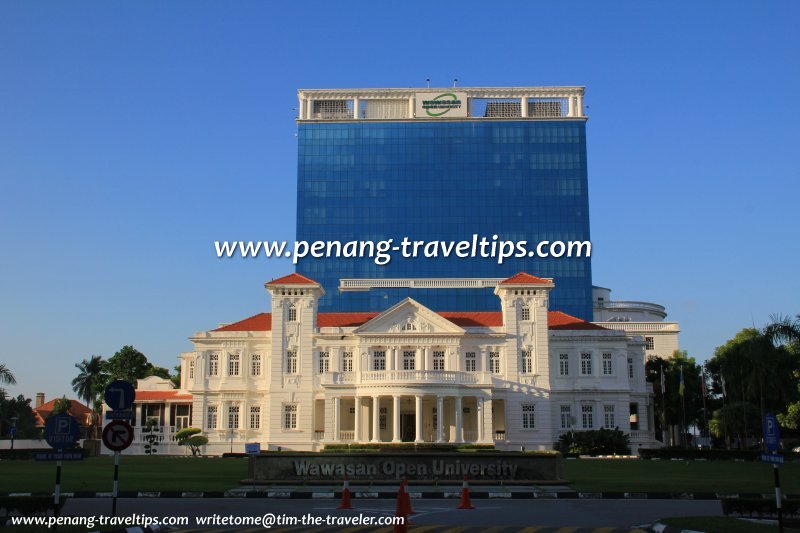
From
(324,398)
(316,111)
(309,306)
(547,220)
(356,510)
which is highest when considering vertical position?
(316,111)

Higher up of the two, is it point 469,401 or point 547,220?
point 547,220

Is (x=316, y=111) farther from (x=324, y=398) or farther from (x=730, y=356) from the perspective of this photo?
(x=730, y=356)

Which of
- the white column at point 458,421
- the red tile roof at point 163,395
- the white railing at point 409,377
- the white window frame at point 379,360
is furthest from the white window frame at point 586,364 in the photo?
the red tile roof at point 163,395

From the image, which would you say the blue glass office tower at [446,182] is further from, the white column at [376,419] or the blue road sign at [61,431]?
the blue road sign at [61,431]

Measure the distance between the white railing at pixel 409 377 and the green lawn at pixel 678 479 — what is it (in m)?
20.5

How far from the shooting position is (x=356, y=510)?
2428cm

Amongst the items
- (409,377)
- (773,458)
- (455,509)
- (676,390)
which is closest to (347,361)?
(409,377)

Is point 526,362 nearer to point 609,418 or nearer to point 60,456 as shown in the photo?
point 609,418

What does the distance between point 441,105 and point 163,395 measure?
59197 mm

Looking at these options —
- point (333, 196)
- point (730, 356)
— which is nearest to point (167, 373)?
point (333, 196)

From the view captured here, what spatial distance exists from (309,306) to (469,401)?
15.6 meters

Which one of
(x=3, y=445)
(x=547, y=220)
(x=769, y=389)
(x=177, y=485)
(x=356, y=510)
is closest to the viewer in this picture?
(x=356, y=510)

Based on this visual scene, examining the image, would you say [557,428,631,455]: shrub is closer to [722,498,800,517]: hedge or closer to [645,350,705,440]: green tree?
[645,350,705,440]: green tree

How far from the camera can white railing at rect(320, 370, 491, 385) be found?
67.2 meters
